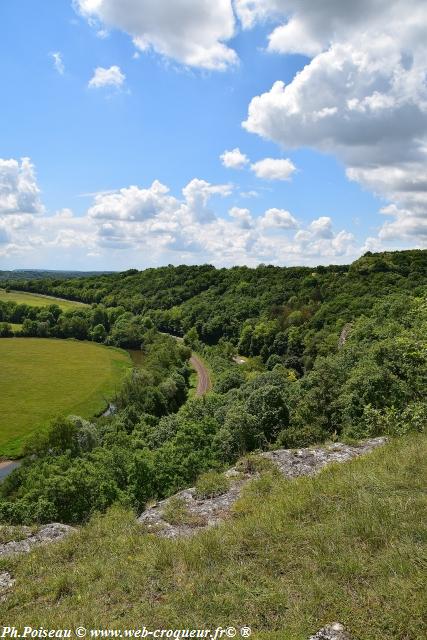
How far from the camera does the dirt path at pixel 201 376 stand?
7719cm

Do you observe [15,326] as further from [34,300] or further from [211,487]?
[211,487]

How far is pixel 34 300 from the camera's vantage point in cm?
17138

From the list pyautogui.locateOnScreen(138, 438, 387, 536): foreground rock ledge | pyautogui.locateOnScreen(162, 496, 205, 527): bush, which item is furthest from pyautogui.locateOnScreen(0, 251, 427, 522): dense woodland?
pyautogui.locateOnScreen(162, 496, 205, 527): bush

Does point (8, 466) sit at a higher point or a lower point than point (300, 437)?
lower

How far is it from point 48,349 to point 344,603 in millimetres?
120390

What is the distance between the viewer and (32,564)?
8867 mm

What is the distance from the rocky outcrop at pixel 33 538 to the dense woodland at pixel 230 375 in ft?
16.9

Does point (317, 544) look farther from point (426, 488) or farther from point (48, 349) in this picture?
point (48, 349)

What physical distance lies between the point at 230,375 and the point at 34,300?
5232 inches

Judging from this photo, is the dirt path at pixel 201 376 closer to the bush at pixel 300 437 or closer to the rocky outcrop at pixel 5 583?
the bush at pixel 300 437

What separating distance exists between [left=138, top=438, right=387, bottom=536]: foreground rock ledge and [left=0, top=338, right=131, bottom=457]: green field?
47.4 metres

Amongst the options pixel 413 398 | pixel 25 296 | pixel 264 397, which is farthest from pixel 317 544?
pixel 25 296

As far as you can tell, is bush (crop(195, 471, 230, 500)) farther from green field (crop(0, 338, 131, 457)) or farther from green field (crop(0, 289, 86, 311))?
green field (crop(0, 289, 86, 311))

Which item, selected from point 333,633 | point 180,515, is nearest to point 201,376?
point 180,515
